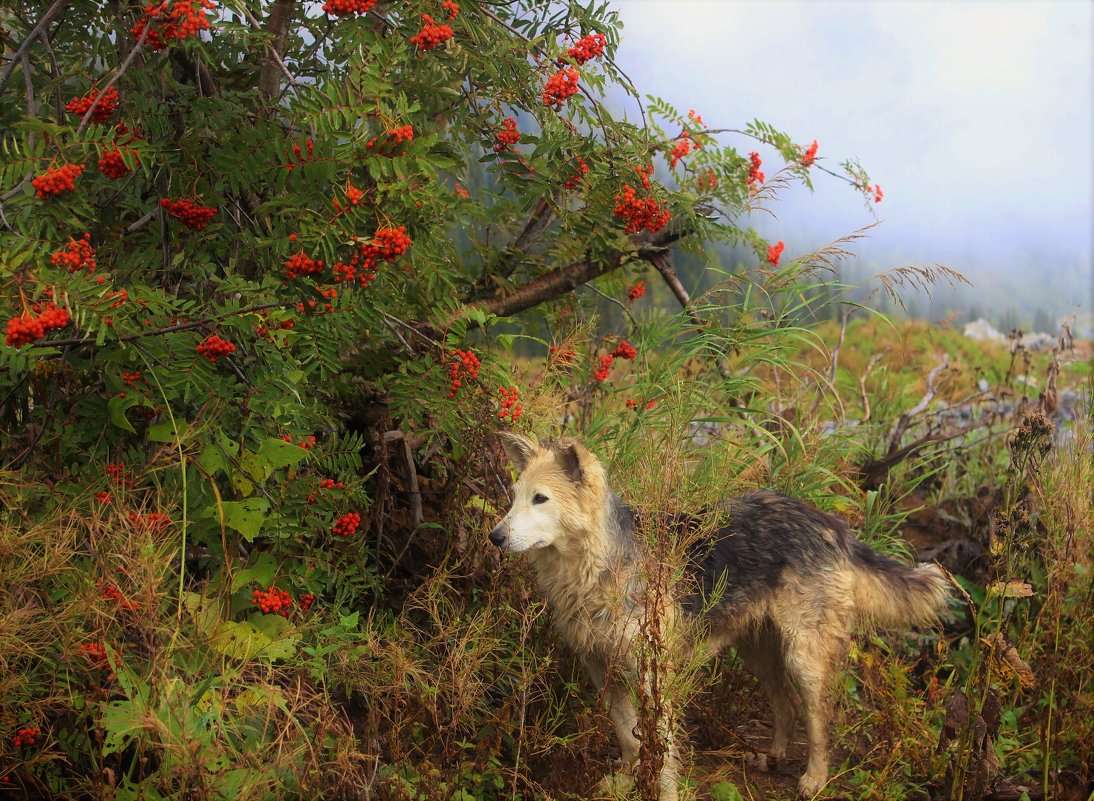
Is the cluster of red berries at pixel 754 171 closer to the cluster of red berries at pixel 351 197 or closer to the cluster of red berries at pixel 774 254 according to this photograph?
the cluster of red berries at pixel 774 254

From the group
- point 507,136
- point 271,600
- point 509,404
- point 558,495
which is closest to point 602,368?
point 509,404

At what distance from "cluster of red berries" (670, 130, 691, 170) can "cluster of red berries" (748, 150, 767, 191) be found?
41 centimetres

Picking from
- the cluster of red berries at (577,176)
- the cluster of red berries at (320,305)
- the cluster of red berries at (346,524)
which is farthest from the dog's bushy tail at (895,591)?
the cluster of red berries at (320,305)

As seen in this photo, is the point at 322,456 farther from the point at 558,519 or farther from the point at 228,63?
the point at 228,63

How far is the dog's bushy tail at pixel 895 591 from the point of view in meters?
4.59

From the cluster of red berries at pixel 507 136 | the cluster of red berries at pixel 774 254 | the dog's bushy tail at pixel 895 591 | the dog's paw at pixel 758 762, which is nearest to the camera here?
the cluster of red berries at pixel 507 136

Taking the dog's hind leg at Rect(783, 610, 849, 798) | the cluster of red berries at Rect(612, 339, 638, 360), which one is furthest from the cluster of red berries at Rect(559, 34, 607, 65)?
the dog's hind leg at Rect(783, 610, 849, 798)

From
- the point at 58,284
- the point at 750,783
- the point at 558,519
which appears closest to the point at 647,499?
the point at 558,519

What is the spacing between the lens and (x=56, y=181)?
3.14 metres

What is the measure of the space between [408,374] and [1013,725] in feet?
11.3

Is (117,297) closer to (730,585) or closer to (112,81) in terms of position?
(112,81)

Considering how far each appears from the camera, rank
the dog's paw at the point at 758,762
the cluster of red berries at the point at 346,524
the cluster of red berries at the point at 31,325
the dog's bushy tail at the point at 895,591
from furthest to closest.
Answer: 1. the dog's paw at the point at 758,762
2. the dog's bushy tail at the point at 895,591
3. the cluster of red berries at the point at 346,524
4. the cluster of red berries at the point at 31,325

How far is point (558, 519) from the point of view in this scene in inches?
157

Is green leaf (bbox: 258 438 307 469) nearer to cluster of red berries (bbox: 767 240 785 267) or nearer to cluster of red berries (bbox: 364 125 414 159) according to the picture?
cluster of red berries (bbox: 364 125 414 159)
